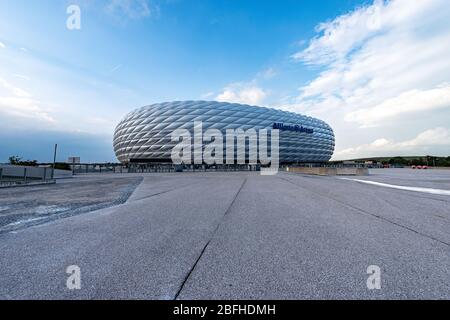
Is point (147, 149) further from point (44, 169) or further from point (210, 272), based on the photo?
point (210, 272)

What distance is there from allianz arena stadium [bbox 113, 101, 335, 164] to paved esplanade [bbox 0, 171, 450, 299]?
67554mm

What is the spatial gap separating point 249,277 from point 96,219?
403 centimetres

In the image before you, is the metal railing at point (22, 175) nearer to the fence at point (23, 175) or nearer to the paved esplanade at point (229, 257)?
the fence at point (23, 175)

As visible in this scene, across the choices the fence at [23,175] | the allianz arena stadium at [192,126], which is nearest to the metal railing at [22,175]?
the fence at [23,175]

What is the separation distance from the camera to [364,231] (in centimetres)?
388

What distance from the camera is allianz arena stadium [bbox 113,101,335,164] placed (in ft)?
235

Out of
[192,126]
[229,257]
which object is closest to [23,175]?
[229,257]

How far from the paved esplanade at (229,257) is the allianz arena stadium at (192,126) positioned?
67.6 metres

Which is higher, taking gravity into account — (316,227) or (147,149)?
(147,149)

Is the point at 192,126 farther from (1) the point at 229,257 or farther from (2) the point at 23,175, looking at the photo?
(1) the point at 229,257

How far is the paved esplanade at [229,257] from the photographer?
6.72ft

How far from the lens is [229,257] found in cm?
276
